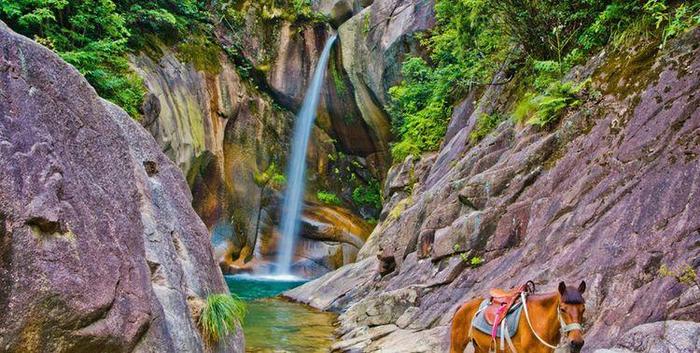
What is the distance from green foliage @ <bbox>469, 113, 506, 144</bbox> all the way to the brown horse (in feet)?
32.5

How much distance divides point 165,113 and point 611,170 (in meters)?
18.0

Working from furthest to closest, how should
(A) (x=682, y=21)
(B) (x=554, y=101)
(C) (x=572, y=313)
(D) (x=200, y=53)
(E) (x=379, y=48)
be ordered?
(E) (x=379, y=48), (D) (x=200, y=53), (B) (x=554, y=101), (A) (x=682, y=21), (C) (x=572, y=313)

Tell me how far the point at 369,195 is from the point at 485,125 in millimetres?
17168

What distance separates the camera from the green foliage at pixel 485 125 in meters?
15.6

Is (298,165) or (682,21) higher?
(298,165)

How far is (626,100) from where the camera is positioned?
9.80 meters

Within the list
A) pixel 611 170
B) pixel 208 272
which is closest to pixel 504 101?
pixel 611 170

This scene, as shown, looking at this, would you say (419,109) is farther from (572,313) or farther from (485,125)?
(572,313)

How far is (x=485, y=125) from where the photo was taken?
15.8 metres

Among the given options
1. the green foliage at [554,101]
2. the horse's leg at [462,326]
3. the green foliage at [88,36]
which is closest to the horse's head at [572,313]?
the horse's leg at [462,326]

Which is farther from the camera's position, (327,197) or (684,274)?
(327,197)

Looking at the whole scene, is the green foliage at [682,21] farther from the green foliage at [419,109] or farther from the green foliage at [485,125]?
the green foliage at [419,109]

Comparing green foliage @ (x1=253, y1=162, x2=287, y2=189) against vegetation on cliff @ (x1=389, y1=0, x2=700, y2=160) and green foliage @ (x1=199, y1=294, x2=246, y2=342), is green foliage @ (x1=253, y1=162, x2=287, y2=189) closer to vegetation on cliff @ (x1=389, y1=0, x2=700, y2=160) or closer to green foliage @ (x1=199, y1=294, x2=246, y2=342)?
vegetation on cliff @ (x1=389, y1=0, x2=700, y2=160)

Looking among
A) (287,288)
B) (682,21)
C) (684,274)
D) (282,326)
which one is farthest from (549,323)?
(287,288)
